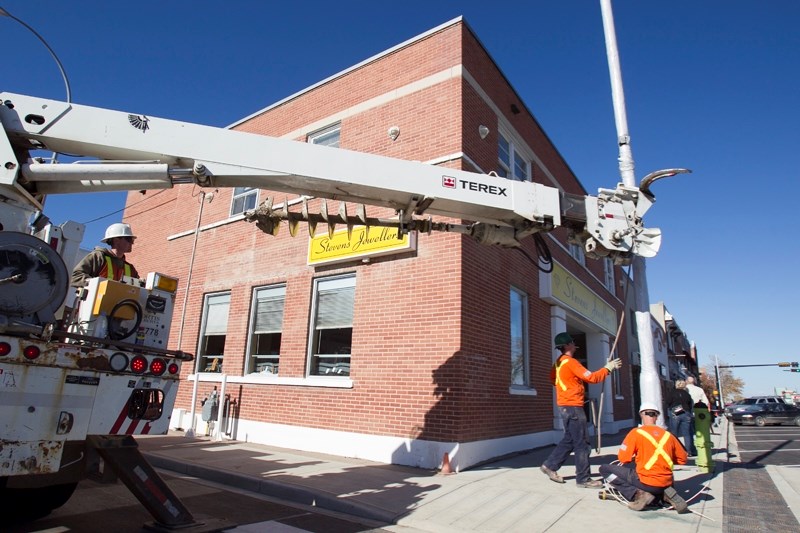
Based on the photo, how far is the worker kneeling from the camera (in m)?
5.24

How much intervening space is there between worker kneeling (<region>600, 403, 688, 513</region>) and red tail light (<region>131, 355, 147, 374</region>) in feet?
16.4

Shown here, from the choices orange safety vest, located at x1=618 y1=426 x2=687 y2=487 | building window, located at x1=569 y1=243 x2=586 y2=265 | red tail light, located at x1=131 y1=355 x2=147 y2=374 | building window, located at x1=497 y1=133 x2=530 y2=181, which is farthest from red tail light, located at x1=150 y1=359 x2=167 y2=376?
building window, located at x1=569 y1=243 x2=586 y2=265

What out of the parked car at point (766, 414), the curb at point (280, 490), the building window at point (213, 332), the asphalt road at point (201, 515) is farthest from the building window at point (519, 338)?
the parked car at point (766, 414)

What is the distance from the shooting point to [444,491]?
6043 mm

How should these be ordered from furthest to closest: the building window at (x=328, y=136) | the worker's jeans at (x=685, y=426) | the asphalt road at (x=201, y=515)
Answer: the building window at (x=328, y=136) < the worker's jeans at (x=685, y=426) < the asphalt road at (x=201, y=515)

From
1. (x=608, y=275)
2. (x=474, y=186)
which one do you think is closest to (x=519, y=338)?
(x=474, y=186)

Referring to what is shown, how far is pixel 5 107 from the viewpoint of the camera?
425cm

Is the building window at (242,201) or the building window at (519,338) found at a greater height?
the building window at (242,201)

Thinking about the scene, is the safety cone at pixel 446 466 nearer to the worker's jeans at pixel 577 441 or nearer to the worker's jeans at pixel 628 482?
the worker's jeans at pixel 577 441

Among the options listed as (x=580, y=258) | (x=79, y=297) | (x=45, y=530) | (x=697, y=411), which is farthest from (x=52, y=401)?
(x=580, y=258)

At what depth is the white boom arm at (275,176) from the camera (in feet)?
14.3

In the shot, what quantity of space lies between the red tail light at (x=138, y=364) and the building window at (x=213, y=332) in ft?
24.3

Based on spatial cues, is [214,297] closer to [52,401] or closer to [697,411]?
[52,401]

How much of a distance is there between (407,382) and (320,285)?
2.98 m
